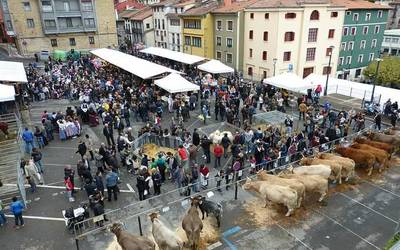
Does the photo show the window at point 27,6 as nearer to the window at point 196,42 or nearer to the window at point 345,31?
the window at point 196,42

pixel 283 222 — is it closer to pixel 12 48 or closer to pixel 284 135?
pixel 284 135

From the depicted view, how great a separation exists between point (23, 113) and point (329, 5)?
124 feet

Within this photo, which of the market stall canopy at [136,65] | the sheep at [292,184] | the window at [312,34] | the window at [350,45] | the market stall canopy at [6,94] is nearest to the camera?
the sheep at [292,184]

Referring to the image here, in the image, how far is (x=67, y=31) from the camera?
2202 inches

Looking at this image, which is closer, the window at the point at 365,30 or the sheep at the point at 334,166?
the sheep at the point at 334,166

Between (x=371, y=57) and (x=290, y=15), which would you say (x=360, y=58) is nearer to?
(x=371, y=57)

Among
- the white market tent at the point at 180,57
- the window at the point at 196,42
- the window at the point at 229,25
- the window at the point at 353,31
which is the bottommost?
the white market tent at the point at 180,57

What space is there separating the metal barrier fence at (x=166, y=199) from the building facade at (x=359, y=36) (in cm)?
3723

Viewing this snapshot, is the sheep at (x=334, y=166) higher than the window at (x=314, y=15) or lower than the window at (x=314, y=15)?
lower

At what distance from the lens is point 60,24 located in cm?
5519

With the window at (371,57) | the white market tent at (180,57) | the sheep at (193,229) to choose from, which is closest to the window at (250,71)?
the white market tent at (180,57)

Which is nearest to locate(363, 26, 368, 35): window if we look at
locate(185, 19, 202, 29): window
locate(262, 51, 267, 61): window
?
locate(262, 51, 267, 61): window

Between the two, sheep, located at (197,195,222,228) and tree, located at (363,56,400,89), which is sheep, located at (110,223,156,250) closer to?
sheep, located at (197,195,222,228)

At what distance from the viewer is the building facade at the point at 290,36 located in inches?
1578
